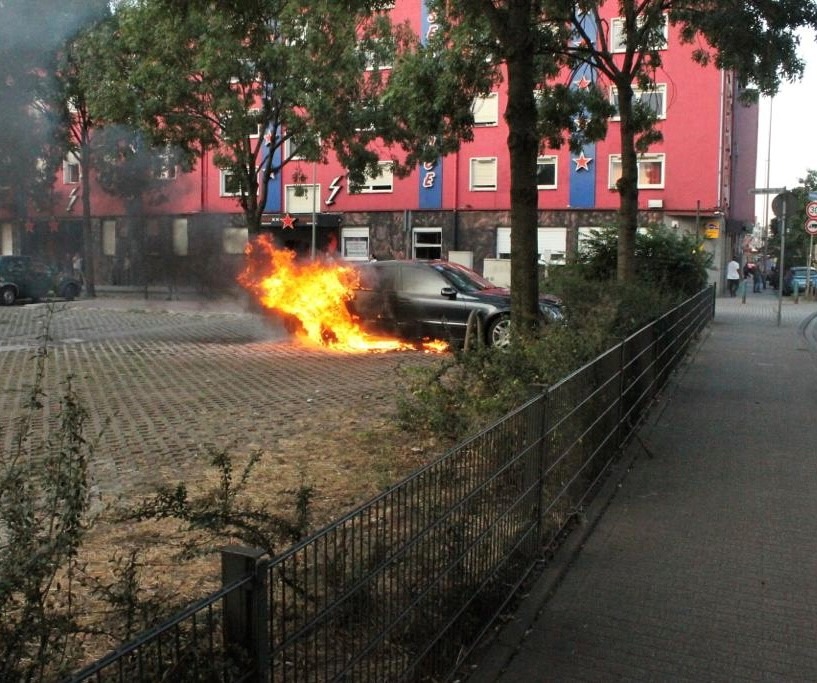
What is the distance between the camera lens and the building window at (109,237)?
19.0 metres

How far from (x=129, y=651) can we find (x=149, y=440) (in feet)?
19.3

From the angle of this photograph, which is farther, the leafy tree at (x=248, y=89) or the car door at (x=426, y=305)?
the leafy tree at (x=248, y=89)

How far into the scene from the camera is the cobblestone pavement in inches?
277

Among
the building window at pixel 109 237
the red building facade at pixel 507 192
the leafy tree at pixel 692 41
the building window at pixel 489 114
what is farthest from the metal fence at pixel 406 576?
the building window at pixel 489 114

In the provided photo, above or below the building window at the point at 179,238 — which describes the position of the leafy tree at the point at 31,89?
above

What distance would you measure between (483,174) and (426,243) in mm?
3620

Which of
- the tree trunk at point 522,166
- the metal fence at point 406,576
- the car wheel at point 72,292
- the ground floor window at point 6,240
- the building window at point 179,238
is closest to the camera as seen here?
the metal fence at point 406,576

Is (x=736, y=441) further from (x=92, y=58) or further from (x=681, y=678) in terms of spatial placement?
(x=92, y=58)

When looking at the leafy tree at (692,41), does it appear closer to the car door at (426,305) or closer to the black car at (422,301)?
the black car at (422,301)

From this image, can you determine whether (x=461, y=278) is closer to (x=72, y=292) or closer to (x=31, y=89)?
(x=31, y=89)

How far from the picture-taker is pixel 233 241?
17.4m

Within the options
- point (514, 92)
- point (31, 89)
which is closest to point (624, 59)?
point (514, 92)

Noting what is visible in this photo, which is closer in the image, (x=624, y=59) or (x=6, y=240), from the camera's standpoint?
(x=624, y=59)

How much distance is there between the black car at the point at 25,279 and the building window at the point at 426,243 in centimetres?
1427
